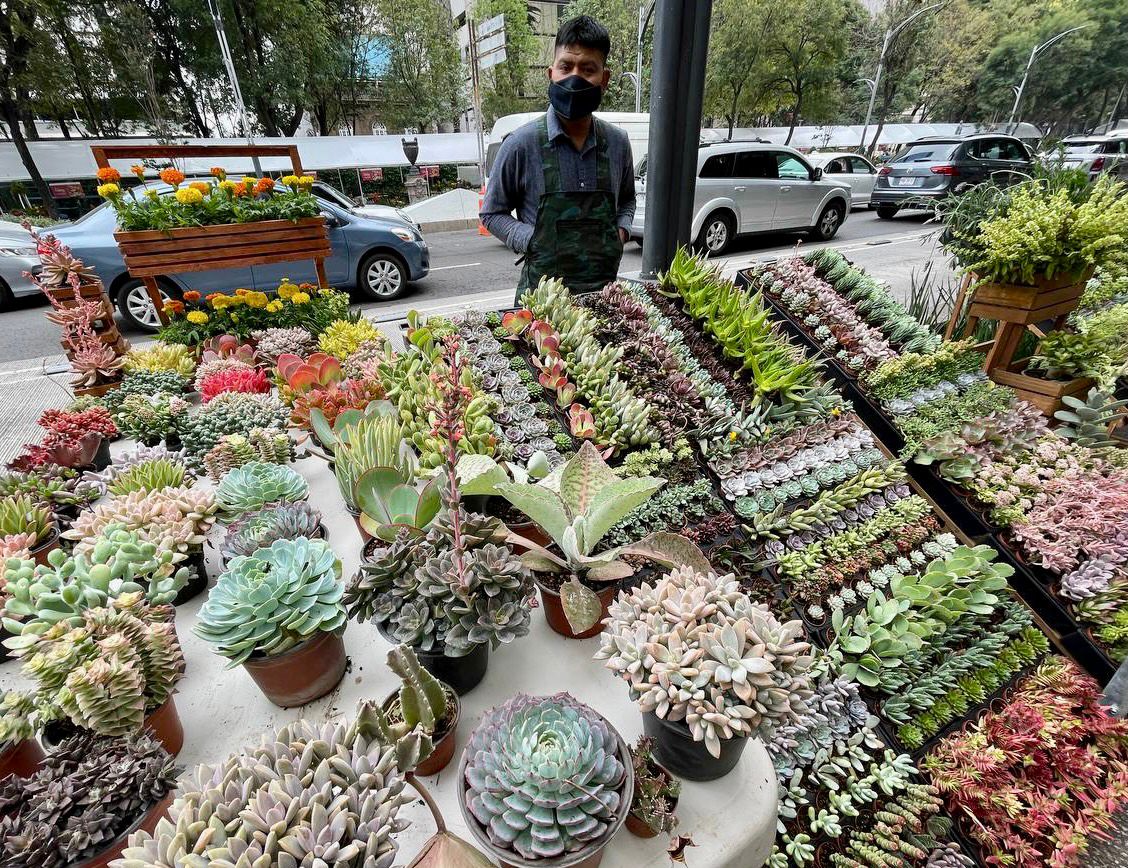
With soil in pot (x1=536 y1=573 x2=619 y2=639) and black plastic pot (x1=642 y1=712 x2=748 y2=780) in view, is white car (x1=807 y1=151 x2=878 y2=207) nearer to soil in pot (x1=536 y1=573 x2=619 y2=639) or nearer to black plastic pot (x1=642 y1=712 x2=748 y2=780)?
soil in pot (x1=536 y1=573 x2=619 y2=639)

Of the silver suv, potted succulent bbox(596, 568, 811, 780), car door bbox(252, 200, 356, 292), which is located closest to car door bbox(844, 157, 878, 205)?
the silver suv

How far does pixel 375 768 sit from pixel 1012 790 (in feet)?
4.78

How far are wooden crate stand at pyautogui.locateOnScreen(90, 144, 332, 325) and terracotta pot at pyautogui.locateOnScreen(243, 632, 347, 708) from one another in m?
2.99

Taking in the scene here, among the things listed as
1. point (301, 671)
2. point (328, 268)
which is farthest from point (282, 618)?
point (328, 268)

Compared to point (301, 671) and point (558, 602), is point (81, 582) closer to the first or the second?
point (301, 671)

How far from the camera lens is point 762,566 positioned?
149cm

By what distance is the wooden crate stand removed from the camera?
3.03 m

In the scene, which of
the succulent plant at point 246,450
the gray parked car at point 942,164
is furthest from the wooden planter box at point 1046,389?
the gray parked car at point 942,164

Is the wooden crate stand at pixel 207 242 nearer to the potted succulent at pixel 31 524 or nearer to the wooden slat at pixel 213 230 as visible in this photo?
the wooden slat at pixel 213 230

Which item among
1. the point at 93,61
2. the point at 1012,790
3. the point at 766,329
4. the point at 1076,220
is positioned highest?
the point at 93,61

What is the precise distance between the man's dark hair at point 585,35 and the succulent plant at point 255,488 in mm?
2127

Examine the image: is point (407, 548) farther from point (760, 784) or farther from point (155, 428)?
point (155, 428)

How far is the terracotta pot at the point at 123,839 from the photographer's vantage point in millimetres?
742

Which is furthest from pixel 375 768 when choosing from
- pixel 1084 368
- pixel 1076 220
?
pixel 1084 368
